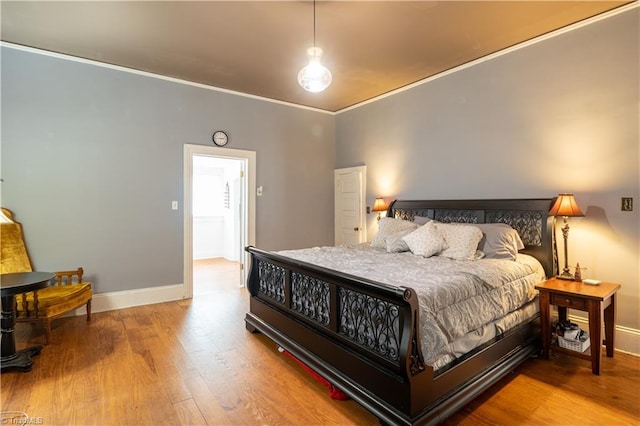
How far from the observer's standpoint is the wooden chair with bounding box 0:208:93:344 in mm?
2957

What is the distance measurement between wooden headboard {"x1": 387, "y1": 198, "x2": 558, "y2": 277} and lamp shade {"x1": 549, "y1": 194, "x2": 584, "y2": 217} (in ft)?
0.75

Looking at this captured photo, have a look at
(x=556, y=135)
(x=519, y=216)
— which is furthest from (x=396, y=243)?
(x=556, y=135)

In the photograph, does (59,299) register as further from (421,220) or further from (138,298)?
(421,220)

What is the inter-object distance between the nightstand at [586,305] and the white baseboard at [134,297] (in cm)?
408

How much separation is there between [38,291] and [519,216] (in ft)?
16.1

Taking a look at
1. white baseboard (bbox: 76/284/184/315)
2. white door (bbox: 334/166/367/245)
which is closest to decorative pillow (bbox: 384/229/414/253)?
white door (bbox: 334/166/367/245)

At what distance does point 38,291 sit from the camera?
323 centimetres

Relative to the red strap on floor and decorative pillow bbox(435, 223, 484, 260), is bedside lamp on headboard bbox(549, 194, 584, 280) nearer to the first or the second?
decorative pillow bbox(435, 223, 484, 260)

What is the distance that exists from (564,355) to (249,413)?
8.50ft

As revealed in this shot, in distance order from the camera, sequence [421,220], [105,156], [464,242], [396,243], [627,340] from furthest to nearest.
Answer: [421,220] < [105,156] < [396,243] < [464,242] < [627,340]

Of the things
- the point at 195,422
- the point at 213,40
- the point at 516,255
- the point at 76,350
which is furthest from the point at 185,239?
the point at 516,255

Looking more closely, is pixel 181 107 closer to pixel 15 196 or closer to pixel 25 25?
pixel 25 25

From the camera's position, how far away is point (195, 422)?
6.33 feet

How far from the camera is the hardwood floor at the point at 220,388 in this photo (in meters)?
1.98
